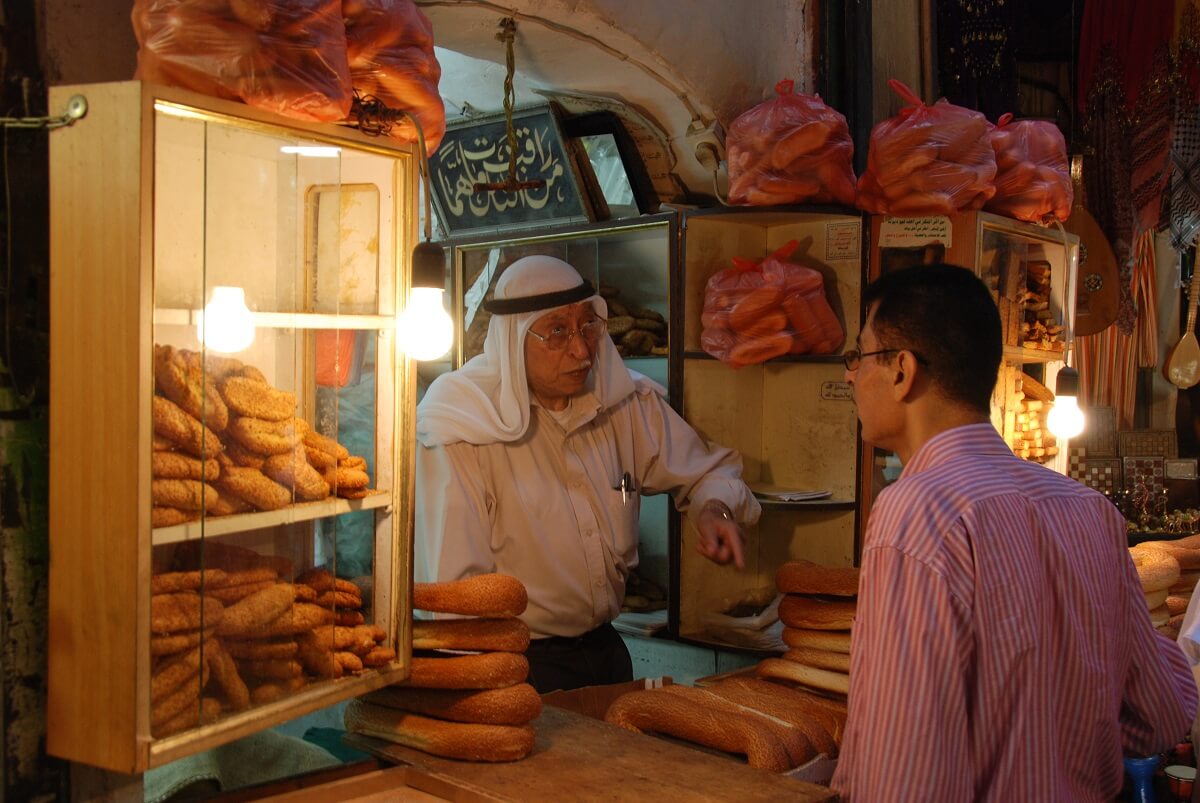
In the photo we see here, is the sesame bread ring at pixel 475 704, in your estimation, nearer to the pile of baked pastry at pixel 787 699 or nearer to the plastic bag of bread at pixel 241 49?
the pile of baked pastry at pixel 787 699

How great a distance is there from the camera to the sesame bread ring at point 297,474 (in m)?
1.86

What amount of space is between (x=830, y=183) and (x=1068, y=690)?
2543mm

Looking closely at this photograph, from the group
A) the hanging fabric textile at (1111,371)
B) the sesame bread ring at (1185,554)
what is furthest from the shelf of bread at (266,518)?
the hanging fabric textile at (1111,371)

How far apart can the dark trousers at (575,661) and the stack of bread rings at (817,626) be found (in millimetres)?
808

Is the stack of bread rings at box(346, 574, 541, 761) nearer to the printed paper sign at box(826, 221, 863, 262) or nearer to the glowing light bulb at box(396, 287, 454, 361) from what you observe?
the glowing light bulb at box(396, 287, 454, 361)

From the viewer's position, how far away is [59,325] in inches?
65.5

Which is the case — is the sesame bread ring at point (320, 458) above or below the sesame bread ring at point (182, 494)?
above

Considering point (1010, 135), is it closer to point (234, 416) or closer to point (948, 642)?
point (948, 642)

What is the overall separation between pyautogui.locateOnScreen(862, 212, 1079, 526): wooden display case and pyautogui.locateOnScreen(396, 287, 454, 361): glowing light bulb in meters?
2.26

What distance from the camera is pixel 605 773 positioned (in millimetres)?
2164

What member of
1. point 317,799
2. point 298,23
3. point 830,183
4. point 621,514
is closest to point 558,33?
point 830,183

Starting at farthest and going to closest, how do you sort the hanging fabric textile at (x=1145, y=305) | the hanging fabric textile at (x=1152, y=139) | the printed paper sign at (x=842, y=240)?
the hanging fabric textile at (x=1145, y=305)
the hanging fabric textile at (x=1152, y=139)
the printed paper sign at (x=842, y=240)

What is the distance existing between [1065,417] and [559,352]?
6.97ft

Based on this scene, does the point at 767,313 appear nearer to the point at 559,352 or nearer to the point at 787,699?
the point at 559,352
